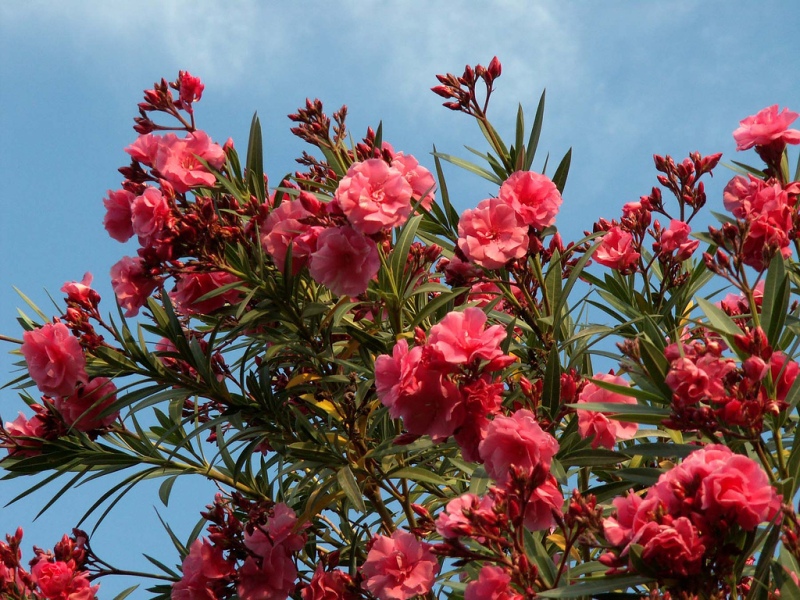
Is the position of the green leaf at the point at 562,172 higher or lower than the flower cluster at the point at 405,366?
higher

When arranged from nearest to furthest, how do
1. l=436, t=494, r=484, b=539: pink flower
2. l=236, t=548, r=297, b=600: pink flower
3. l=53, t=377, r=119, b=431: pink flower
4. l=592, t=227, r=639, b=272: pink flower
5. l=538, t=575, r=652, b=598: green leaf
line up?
l=538, t=575, r=652, b=598: green leaf → l=436, t=494, r=484, b=539: pink flower → l=236, t=548, r=297, b=600: pink flower → l=53, t=377, r=119, b=431: pink flower → l=592, t=227, r=639, b=272: pink flower

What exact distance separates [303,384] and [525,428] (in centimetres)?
87

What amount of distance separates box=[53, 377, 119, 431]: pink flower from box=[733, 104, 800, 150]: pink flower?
188 centimetres

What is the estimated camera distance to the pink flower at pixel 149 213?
6.95 ft

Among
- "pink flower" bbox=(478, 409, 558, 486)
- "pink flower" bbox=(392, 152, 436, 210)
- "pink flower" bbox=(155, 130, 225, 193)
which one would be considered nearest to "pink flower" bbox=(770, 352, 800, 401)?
"pink flower" bbox=(478, 409, 558, 486)

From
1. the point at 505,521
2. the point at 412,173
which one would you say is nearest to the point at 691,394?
the point at 505,521

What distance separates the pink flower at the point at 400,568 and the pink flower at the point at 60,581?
2.65ft

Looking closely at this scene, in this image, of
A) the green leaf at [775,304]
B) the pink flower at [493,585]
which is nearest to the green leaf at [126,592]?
the pink flower at [493,585]

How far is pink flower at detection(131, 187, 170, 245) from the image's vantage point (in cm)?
212

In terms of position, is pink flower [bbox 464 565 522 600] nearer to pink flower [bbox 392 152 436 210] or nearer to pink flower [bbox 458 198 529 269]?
pink flower [bbox 458 198 529 269]

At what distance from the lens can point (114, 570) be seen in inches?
99.3

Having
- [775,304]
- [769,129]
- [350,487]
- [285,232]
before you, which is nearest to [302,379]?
[350,487]

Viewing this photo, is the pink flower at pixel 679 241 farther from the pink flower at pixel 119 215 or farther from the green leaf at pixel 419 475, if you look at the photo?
the pink flower at pixel 119 215

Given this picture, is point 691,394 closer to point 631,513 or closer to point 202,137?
point 631,513
